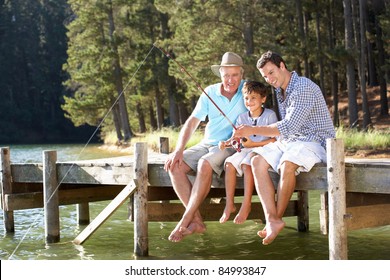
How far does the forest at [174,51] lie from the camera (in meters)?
26.6

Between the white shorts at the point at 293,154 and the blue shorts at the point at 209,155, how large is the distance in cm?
57

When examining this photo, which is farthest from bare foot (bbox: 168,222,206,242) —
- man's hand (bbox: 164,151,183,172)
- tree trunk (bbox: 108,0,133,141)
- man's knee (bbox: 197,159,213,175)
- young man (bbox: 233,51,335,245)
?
tree trunk (bbox: 108,0,133,141)

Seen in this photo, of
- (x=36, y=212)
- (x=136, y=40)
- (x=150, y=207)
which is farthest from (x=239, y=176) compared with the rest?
(x=136, y=40)

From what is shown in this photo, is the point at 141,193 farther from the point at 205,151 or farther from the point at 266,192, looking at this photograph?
the point at 266,192

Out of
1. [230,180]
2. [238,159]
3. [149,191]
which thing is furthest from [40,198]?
[238,159]

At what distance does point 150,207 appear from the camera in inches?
367

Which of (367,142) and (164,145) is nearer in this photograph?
Result: (164,145)

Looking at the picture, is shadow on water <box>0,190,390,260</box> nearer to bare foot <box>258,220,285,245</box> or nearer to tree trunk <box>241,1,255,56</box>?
bare foot <box>258,220,285,245</box>

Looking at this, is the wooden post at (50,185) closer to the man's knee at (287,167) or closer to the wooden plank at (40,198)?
the wooden plank at (40,198)

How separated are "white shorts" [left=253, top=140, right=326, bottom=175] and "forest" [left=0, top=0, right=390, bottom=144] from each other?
1673mm

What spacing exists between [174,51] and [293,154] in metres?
24.7

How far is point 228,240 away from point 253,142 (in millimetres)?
3221

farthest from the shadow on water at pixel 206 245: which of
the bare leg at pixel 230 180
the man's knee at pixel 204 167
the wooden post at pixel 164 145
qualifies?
the bare leg at pixel 230 180

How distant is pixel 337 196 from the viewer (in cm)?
716
